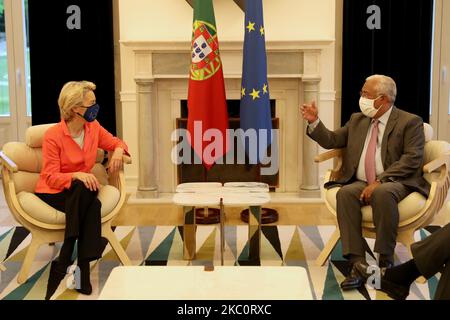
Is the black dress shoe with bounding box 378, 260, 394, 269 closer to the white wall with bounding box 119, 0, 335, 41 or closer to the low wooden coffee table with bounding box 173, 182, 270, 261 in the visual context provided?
the low wooden coffee table with bounding box 173, 182, 270, 261

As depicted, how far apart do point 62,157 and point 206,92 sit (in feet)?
5.27

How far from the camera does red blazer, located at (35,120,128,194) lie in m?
3.49

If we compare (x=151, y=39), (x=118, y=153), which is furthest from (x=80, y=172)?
(x=151, y=39)

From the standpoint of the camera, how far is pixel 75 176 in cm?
346

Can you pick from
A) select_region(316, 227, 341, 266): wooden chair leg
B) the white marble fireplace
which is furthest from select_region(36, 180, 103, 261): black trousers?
the white marble fireplace

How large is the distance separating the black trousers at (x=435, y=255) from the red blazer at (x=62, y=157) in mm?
1856

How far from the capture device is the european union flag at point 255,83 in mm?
4840

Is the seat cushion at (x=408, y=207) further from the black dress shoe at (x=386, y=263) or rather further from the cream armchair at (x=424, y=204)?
the black dress shoe at (x=386, y=263)

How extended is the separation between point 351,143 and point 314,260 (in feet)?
2.44

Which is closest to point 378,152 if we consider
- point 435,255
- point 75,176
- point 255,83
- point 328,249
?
point 328,249

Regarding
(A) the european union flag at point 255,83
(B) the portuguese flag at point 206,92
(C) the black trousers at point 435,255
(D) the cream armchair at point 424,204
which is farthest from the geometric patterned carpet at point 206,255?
(A) the european union flag at point 255,83

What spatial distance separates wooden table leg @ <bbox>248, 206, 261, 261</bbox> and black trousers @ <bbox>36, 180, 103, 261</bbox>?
2.92ft

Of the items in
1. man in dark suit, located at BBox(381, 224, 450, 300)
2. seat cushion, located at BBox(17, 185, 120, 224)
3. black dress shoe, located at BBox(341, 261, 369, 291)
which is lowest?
black dress shoe, located at BBox(341, 261, 369, 291)

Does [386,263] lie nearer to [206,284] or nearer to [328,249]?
[328,249]
